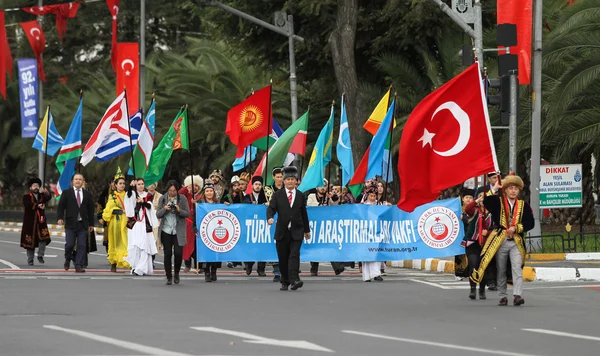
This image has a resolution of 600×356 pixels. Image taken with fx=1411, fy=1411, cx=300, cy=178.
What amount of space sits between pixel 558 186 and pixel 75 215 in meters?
8.72

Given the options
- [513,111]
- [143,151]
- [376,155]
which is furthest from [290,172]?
[513,111]

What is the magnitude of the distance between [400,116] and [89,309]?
22441 millimetres

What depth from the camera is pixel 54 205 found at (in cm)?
6469

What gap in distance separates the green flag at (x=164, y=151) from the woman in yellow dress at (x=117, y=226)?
1.64 ft

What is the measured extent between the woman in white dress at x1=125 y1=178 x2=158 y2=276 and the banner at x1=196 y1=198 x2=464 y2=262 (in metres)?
1.00

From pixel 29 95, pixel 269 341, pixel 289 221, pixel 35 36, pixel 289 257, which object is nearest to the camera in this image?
pixel 269 341

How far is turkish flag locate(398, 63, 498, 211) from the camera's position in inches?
597

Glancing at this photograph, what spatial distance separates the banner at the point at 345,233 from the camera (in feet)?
70.7

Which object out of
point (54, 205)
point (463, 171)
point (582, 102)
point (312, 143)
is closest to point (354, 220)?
point (463, 171)

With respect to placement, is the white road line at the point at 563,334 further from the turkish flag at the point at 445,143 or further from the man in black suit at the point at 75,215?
the man in black suit at the point at 75,215

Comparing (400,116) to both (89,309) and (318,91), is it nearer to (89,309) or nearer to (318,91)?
(318,91)

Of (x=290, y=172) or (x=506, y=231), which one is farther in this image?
(x=290, y=172)

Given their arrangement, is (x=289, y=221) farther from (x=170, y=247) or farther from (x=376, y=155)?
(x=376, y=155)

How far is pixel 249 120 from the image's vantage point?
2486cm
